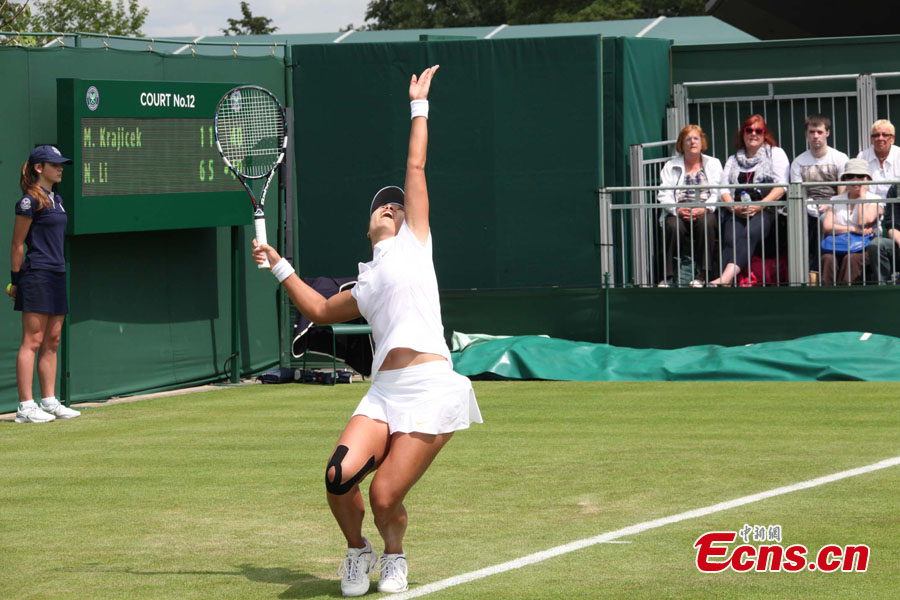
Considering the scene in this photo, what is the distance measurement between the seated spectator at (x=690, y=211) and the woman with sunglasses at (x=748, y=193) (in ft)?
0.53

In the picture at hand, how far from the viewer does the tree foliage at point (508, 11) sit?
181 ft

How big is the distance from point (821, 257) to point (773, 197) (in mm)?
929

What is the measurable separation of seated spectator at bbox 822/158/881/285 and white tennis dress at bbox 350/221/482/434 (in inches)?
377

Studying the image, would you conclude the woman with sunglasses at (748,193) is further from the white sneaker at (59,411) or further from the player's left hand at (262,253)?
the player's left hand at (262,253)

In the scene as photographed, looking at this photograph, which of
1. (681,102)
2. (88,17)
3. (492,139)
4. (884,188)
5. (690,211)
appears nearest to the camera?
(884,188)

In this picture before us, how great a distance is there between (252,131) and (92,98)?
5.03 feet

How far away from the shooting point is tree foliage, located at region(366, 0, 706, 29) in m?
55.3

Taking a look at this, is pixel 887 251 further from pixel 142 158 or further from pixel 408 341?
pixel 408 341

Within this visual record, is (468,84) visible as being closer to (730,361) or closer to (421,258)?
(730,361)

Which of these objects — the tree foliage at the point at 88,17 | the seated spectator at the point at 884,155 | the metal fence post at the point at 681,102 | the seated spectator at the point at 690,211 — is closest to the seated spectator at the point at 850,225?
the seated spectator at the point at 884,155

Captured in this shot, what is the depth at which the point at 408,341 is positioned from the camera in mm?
6305

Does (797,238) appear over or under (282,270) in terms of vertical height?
over

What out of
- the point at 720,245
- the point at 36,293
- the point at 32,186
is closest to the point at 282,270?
the point at 36,293

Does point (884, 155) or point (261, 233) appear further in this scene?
point (884, 155)
